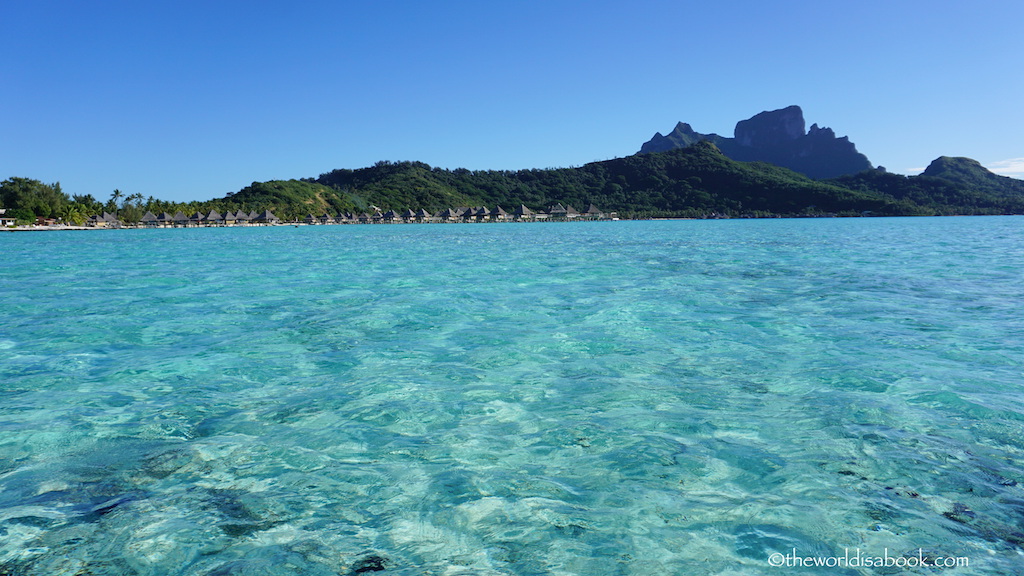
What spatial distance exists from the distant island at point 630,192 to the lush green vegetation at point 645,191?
10.6 inches

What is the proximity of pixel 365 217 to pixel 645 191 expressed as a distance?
7392 centimetres

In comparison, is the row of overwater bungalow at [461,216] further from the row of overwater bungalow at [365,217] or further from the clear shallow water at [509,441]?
the clear shallow water at [509,441]

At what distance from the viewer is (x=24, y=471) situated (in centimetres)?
397

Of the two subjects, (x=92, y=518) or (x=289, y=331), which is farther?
(x=289, y=331)

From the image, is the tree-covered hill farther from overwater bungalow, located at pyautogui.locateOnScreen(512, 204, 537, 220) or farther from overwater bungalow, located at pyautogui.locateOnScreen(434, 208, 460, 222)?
overwater bungalow, located at pyautogui.locateOnScreen(434, 208, 460, 222)

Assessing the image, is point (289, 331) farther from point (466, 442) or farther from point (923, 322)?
point (923, 322)

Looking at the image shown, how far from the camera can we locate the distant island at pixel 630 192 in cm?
13188

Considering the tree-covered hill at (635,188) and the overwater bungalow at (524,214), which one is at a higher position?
the tree-covered hill at (635,188)

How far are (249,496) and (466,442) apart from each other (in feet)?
5.18

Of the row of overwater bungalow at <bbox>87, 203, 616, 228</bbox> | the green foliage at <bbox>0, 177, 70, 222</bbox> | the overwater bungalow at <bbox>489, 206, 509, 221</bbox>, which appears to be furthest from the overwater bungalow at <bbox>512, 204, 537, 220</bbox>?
the green foliage at <bbox>0, 177, 70, 222</bbox>

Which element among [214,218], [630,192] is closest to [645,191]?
[630,192]

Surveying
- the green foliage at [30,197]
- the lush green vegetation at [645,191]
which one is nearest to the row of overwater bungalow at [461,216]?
the lush green vegetation at [645,191]

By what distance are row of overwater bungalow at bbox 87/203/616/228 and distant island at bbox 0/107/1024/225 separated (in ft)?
2.89

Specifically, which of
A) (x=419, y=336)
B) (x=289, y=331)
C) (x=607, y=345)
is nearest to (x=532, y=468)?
(x=607, y=345)
